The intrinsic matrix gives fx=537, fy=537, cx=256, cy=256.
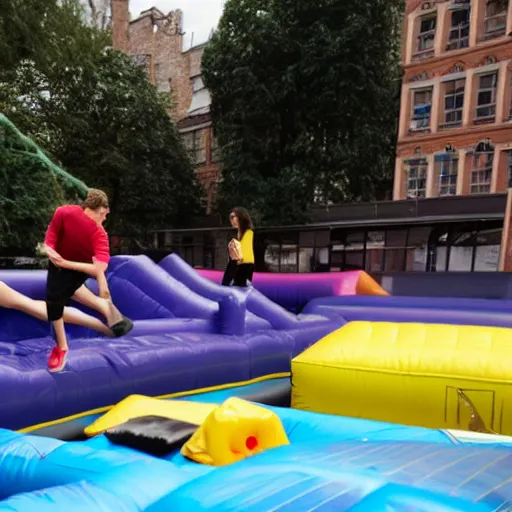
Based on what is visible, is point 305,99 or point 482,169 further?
point 305,99

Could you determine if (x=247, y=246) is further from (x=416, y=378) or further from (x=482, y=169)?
(x=482, y=169)

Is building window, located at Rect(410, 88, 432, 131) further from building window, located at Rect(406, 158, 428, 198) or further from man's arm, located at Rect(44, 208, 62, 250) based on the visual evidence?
man's arm, located at Rect(44, 208, 62, 250)

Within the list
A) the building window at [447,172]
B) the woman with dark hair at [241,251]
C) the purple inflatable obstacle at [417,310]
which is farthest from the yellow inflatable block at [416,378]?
the building window at [447,172]

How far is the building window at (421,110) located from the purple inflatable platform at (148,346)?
27.7 ft

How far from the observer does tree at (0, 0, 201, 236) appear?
1330 centimetres

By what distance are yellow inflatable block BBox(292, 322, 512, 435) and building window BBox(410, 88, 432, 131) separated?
9.63 metres

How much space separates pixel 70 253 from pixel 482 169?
32.7 feet

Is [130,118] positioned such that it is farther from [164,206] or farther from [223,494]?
[223,494]

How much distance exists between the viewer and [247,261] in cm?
530

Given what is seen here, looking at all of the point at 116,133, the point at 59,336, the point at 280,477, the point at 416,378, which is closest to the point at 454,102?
the point at 116,133

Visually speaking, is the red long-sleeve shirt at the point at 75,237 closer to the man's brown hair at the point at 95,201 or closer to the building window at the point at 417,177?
the man's brown hair at the point at 95,201

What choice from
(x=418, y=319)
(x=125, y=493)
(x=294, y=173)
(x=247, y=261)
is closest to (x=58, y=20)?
(x=294, y=173)

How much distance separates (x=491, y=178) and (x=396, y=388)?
29.7ft

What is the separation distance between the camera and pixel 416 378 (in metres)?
2.76
